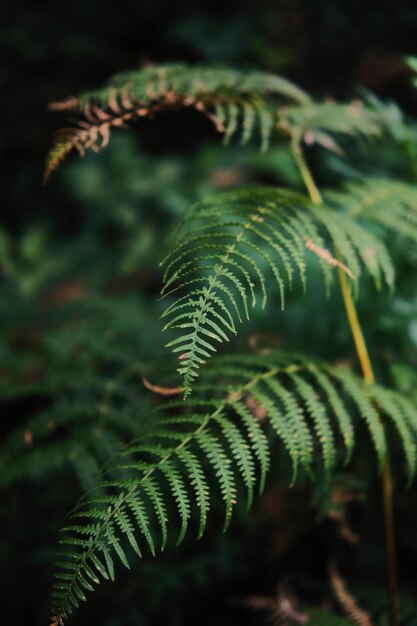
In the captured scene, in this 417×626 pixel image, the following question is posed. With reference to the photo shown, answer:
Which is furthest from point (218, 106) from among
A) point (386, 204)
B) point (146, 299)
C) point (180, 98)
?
point (146, 299)

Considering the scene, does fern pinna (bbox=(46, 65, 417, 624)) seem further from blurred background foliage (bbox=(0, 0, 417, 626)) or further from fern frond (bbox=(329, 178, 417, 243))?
blurred background foliage (bbox=(0, 0, 417, 626))

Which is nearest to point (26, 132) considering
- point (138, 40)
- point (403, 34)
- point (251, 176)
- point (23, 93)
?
point (23, 93)

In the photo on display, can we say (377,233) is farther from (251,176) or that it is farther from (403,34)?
(403,34)

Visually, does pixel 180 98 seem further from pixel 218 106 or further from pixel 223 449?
pixel 223 449

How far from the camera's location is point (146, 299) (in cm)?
294

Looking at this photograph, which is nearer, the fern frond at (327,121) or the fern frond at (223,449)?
the fern frond at (223,449)

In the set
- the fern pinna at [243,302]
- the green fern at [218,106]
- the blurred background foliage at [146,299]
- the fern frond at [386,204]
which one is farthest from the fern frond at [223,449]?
the green fern at [218,106]

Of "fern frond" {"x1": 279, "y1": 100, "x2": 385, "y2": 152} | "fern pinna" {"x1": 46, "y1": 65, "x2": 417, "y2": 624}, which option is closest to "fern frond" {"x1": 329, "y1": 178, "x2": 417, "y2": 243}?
"fern pinna" {"x1": 46, "y1": 65, "x2": 417, "y2": 624}

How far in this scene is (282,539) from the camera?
1.62m

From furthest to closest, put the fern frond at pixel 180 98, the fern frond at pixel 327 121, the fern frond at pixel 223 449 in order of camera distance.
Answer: the fern frond at pixel 327 121
the fern frond at pixel 180 98
the fern frond at pixel 223 449

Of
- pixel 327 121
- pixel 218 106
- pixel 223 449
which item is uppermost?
pixel 218 106

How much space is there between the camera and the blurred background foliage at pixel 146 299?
1606mm

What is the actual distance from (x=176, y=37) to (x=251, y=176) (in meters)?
1.42

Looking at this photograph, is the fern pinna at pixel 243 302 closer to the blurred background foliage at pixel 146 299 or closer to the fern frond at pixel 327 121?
the fern frond at pixel 327 121
